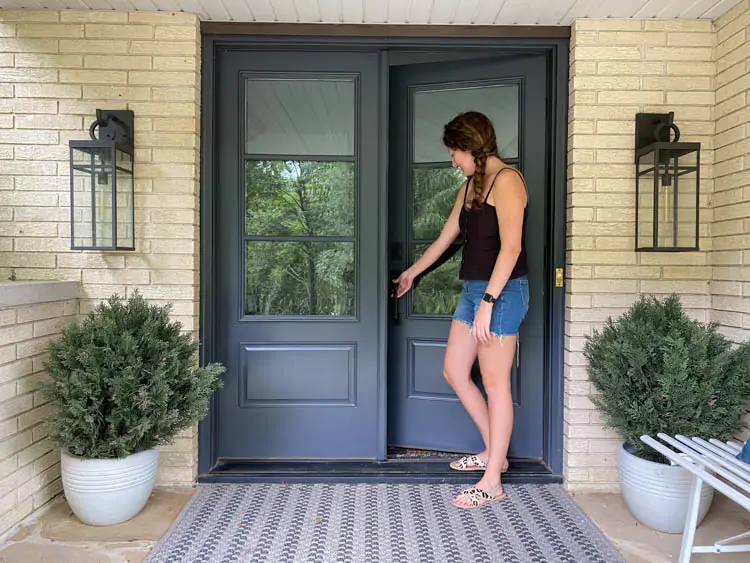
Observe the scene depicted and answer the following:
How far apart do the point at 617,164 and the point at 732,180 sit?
48cm

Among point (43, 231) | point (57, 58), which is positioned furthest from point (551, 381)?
point (57, 58)

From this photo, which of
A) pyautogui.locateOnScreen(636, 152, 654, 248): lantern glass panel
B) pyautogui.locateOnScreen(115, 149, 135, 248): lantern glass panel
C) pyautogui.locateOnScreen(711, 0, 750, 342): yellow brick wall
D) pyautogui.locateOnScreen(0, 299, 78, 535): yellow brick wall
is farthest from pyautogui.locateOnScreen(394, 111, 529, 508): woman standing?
pyautogui.locateOnScreen(0, 299, 78, 535): yellow brick wall

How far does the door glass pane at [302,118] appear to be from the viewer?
110 inches

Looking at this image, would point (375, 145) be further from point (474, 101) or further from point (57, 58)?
point (57, 58)

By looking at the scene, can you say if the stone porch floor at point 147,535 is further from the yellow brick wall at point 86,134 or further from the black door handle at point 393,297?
the black door handle at point 393,297

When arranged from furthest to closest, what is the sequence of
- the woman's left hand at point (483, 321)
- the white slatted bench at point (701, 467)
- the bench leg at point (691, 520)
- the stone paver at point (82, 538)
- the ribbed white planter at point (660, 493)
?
the woman's left hand at point (483, 321)
the ribbed white planter at point (660, 493)
the stone paver at point (82, 538)
the bench leg at point (691, 520)
the white slatted bench at point (701, 467)

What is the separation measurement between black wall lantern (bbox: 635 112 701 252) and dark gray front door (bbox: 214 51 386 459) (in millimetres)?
1259

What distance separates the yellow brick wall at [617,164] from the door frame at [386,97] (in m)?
0.09

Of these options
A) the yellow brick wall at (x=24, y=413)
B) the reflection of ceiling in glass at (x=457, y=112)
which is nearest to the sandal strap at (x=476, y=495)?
the reflection of ceiling in glass at (x=457, y=112)

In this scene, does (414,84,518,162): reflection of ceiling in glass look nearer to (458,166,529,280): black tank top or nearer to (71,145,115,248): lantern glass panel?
(458,166,529,280): black tank top

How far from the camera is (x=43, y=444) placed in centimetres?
241

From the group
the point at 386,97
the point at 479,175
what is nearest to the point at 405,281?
the point at 479,175

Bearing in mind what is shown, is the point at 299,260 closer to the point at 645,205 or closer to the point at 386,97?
the point at 386,97

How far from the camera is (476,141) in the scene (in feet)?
8.00
